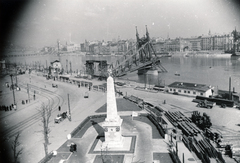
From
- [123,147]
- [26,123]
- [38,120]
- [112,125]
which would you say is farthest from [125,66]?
[123,147]

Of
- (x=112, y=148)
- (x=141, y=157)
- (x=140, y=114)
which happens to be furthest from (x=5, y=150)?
(x=140, y=114)

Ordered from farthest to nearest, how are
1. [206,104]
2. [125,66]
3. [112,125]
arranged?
[125,66] < [206,104] < [112,125]

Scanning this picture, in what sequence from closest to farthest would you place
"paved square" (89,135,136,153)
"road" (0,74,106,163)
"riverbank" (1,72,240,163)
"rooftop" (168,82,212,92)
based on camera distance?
1. "paved square" (89,135,136,153)
2. "road" (0,74,106,163)
3. "riverbank" (1,72,240,163)
4. "rooftop" (168,82,212,92)

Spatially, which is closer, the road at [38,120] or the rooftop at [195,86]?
the road at [38,120]

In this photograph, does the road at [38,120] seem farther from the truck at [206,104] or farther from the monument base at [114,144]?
the truck at [206,104]

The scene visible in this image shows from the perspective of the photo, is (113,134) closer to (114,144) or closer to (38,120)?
(114,144)

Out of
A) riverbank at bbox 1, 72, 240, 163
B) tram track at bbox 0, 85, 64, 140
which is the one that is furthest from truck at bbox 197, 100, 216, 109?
tram track at bbox 0, 85, 64, 140

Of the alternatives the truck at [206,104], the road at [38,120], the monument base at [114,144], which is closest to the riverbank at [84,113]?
the road at [38,120]

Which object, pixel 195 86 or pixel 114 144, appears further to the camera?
pixel 195 86

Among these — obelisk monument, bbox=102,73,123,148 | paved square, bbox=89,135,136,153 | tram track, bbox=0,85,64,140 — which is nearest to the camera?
paved square, bbox=89,135,136,153

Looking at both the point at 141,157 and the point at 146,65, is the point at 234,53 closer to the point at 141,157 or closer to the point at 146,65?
the point at 146,65

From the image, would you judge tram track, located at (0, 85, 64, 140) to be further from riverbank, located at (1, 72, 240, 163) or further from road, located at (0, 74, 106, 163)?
riverbank, located at (1, 72, 240, 163)

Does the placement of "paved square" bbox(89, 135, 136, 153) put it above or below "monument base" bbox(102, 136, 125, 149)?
below
